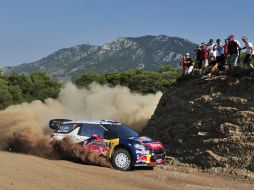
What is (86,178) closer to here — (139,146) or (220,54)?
(139,146)

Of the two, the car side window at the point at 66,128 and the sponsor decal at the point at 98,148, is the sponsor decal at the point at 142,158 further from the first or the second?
the car side window at the point at 66,128

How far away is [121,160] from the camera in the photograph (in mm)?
16312

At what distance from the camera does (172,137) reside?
21031 millimetres

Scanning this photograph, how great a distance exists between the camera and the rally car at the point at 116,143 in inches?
640

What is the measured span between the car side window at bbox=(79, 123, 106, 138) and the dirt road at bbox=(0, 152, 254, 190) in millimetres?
1297

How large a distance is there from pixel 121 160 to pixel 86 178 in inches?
124

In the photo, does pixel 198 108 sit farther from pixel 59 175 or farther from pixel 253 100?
pixel 59 175

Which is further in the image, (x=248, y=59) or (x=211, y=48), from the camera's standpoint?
(x=211, y=48)

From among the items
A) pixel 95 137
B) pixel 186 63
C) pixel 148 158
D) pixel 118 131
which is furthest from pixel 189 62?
pixel 148 158

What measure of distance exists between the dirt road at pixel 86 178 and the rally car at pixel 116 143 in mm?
504

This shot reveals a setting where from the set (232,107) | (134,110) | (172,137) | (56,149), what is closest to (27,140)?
(56,149)

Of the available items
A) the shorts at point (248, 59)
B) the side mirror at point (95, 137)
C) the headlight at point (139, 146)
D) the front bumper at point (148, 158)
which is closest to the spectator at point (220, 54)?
the shorts at point (248, 59)

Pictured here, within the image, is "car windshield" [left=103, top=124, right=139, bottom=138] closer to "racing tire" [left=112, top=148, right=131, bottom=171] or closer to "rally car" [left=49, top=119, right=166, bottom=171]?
"rally car" [left=49, top=119, right=166, bottom=171]

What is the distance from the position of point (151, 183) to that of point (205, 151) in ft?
18.9
